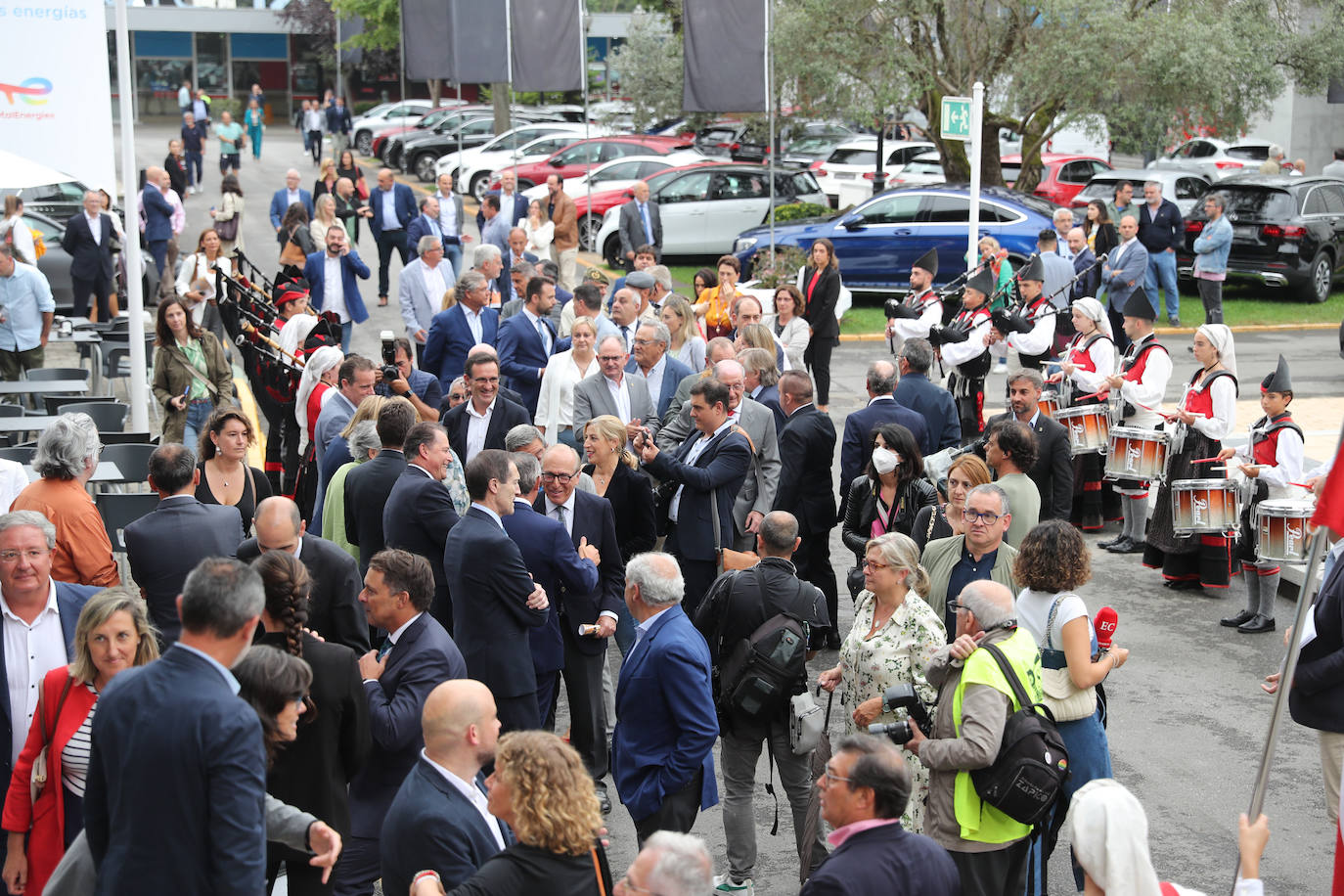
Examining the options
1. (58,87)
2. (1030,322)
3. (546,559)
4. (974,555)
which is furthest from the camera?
(1030,322)

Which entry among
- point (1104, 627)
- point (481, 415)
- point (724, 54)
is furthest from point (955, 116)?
point (1104, 627)

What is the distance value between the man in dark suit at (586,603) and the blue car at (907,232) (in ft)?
45.5

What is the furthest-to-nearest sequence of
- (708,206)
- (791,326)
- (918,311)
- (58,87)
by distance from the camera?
1. (708,206)
2. (918,311)
3. (791,326)
4. (58,87)

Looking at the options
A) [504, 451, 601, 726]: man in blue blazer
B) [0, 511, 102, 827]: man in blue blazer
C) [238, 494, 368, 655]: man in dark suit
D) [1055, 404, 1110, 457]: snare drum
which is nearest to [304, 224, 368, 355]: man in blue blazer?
[1055, 404, 1110, 457]: snare drum

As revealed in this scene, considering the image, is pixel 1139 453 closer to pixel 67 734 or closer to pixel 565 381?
pixel 565 381

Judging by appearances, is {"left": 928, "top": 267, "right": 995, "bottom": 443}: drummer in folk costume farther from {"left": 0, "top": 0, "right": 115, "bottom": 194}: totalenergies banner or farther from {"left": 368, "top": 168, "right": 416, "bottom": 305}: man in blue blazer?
{"left": 368, "top": 168, "right": 416, "bottom": 305}: man in blue blazer

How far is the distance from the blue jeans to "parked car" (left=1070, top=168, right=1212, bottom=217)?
12.1 ft

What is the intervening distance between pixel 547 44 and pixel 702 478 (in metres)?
13.5

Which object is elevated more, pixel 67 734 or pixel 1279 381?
pixel 1279 381

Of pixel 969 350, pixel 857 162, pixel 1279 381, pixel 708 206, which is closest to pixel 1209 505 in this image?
pixel 1279 381

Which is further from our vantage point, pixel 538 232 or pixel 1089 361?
pixel 538 232

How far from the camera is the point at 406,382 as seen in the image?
9.70 metres

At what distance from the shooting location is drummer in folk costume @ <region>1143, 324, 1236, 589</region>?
981 cm

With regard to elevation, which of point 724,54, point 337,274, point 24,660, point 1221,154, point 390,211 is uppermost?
point 724,54
